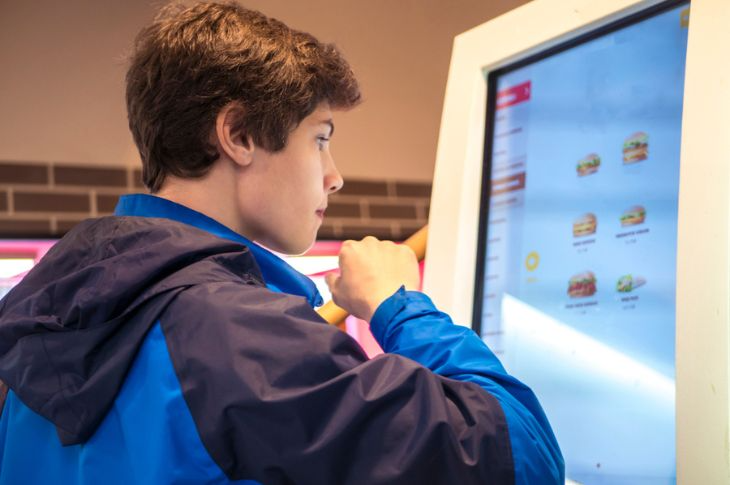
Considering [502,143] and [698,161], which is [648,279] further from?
[502,143]

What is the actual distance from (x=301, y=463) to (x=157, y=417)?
118 mm

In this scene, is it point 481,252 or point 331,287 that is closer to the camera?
point 331,287

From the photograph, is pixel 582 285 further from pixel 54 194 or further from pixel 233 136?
pixel 54 194

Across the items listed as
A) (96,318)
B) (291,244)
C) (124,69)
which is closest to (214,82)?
(291,244)

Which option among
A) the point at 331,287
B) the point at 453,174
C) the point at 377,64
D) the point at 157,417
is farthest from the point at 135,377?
the point at 377,64

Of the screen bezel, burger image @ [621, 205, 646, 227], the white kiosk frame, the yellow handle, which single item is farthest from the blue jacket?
the yellow handle

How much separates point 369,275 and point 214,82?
245 mm

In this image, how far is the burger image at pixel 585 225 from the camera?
3.48ft

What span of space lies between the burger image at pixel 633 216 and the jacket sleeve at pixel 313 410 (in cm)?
32

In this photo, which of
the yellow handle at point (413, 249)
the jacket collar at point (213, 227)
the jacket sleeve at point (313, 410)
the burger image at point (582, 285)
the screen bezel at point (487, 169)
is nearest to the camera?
the jacket sleeve at point (313, 410)

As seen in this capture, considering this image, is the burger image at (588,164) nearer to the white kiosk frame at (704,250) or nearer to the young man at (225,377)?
the white kiosk frame at (704,250)

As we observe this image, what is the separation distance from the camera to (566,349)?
3.58 feet

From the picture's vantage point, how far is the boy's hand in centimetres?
97

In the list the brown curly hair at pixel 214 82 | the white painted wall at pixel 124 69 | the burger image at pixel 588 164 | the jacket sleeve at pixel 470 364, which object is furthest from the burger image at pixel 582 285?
the white painted wall at pixel 124 69
